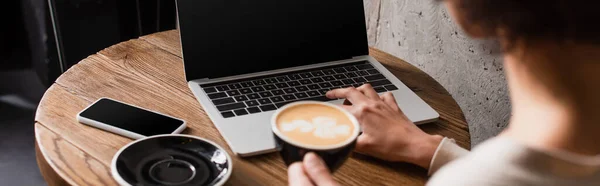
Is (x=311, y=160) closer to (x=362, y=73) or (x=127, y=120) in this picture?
(x=127, y=120)

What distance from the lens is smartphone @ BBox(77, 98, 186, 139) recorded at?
0.81 m

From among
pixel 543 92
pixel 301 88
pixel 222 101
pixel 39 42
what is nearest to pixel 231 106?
pixel 222 101

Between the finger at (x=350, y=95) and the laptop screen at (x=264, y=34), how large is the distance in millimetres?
158

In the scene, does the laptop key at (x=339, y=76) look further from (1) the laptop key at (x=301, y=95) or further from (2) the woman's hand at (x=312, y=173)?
(2) the woman's hand at (x=312, y=173)

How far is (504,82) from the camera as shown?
1156mm

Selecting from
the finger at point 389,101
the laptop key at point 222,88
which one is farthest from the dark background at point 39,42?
the finger at point 389,101

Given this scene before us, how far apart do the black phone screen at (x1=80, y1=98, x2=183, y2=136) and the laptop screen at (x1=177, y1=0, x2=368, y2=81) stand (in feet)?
0.46

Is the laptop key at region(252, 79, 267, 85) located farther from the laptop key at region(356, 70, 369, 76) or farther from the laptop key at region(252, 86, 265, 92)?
the laptop key at region(356, 70, 369, 76)

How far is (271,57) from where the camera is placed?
102 cm

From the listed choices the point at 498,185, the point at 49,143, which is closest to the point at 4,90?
the point at 49,143

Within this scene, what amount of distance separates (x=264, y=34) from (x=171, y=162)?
1.14 feet

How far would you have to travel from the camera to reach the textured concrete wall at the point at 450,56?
3.90ft

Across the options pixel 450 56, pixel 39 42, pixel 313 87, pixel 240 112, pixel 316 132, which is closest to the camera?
pixel 316 132

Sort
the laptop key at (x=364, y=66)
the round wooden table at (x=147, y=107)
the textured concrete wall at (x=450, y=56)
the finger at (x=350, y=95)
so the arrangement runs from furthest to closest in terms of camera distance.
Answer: the textured concrete wall at (x=450, y=56) → the laptop key at (x=364, y=66) → the finger at (x=350, y=95) → the round wooden table at (x=147, y=107)
